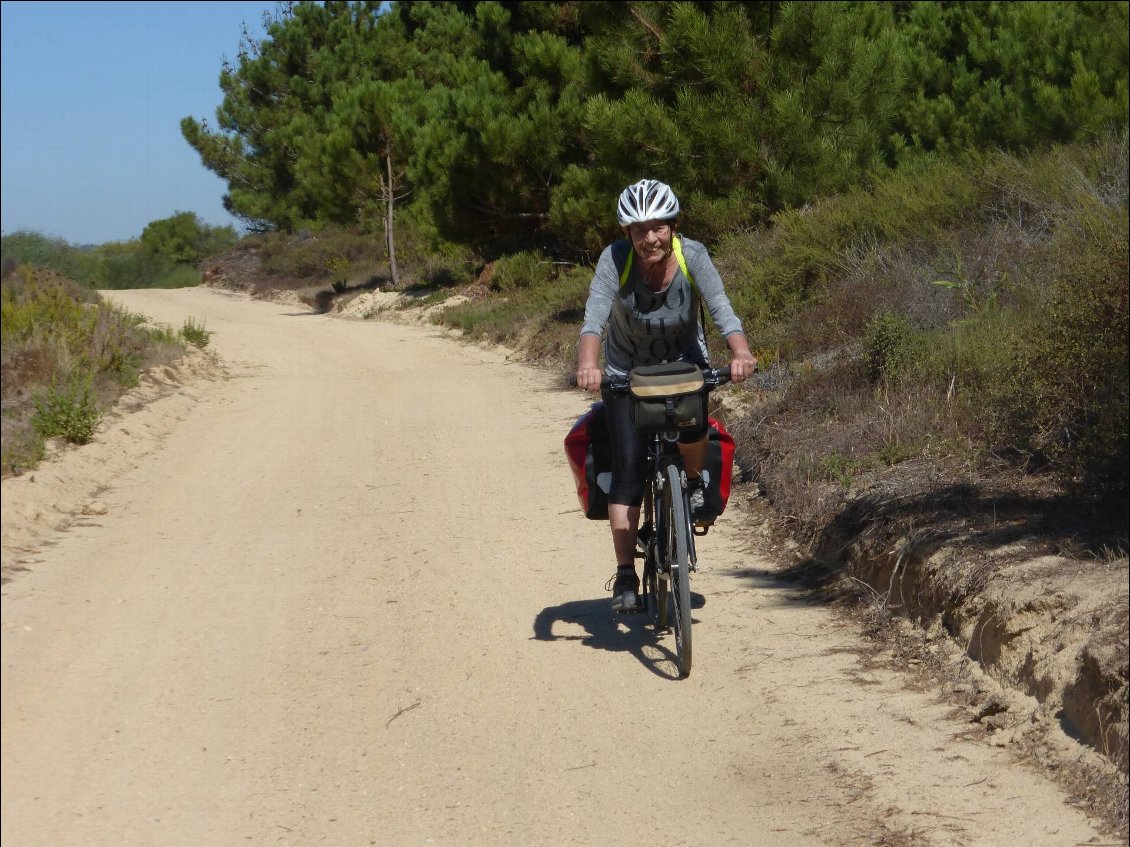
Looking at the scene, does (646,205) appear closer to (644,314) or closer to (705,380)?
(644,314)

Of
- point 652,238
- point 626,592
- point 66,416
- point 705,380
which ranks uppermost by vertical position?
point 652,238

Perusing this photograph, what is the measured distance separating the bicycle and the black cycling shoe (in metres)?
0.12

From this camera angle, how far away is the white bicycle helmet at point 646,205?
539 centimetres

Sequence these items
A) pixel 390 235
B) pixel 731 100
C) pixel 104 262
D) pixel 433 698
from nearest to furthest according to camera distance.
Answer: pixel 433 698, pixel 731 100, pixel 104 262, pixel 390 235

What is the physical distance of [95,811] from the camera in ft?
13.8


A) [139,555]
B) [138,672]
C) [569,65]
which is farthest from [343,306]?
[138,672]

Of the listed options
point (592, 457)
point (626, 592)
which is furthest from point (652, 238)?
point (626, 592)

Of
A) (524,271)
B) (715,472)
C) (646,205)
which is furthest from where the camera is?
(524,271)

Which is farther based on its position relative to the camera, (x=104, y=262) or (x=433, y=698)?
(x=104, y=262)

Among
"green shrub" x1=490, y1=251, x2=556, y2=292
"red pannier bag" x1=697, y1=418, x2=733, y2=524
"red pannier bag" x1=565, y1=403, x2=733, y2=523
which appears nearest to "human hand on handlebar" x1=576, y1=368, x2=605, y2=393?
"red pannier bag" x1=565, y1=403, x2=733, y2=523

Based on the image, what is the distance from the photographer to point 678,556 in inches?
214

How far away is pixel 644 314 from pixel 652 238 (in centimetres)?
38

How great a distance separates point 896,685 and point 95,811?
124 inches

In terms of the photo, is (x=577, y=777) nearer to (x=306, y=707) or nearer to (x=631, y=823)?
(x=631, y=823)
